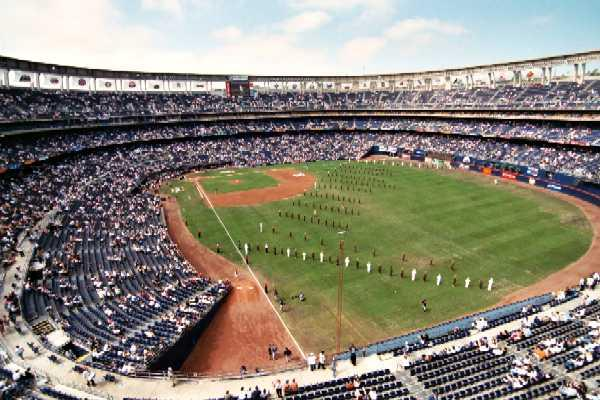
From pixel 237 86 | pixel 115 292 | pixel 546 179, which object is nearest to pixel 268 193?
pixel 115 292

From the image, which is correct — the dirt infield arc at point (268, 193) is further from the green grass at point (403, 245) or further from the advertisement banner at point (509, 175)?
the advertisement banner at point (509, 175)

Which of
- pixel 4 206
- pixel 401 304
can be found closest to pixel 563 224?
pixel 401 304

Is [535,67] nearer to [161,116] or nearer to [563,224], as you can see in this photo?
[563,224]

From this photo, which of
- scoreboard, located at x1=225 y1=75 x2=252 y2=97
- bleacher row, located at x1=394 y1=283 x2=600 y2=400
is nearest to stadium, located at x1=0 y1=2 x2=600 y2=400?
bleacher row, located at x1=394 y1=283 x2=600 y2=400

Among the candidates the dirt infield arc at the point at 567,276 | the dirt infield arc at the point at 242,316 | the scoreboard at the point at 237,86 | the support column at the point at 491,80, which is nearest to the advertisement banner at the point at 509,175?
the dirt infield arc at the point at 242,316

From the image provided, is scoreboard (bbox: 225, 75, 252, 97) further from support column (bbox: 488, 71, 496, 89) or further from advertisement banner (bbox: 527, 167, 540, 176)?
advertisement banner (bbox: 527, 167, 540, 176)

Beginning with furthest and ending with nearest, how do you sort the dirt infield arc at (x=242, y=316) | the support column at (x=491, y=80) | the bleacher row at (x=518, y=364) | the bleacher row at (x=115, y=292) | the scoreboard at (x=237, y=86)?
1. the scoreboard at (x=237, y=86)
2. the support column at (x=491, y=80)
3. the dirt infield arc at (x=242, y=316)
4. the bleacher row at (x=115, y=292)
5. the bleacher row at (x=518, y=364)
